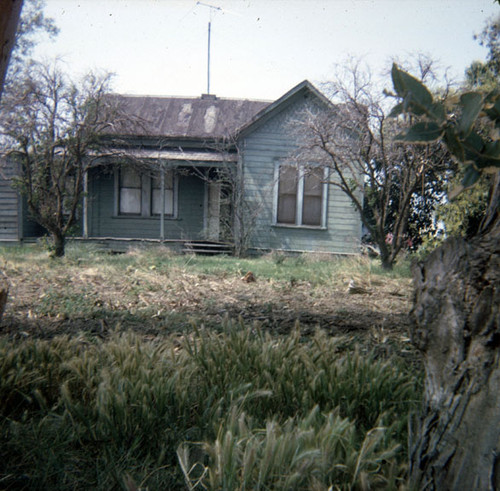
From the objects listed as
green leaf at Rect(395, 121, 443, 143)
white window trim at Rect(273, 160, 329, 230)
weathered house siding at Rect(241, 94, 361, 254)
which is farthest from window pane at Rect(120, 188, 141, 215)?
green leaf at Rect(395, 121, 443, 143)

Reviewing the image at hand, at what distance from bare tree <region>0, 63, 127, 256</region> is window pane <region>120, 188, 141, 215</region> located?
562 centimetres

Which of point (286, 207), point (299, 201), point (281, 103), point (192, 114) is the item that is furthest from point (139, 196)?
point (281, 103)

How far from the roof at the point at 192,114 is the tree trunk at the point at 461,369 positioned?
15143 mm

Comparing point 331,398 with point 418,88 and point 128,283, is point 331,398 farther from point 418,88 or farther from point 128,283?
point 128,283

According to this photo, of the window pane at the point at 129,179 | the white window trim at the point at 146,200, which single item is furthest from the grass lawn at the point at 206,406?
the window pane at the point at 129,179

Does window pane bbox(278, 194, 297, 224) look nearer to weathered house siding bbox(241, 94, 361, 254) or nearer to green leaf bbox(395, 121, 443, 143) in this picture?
weathered house siding bbox(241, 94, 361, 254)

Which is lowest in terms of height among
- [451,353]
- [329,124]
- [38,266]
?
[38,266]

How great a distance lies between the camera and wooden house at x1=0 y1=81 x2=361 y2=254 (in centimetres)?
1526

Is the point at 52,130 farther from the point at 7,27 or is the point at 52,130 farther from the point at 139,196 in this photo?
the point at 7,27

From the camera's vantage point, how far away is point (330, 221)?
1561cm

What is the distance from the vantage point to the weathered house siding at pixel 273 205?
1556cm

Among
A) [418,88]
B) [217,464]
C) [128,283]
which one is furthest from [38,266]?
[418,88]

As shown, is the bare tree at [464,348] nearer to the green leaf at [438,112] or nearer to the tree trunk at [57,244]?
the green leaf at [438,112]

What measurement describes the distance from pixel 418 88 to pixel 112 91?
37.7ft
